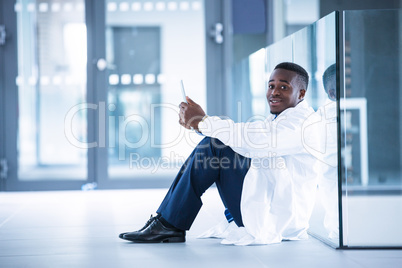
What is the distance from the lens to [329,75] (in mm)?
2162

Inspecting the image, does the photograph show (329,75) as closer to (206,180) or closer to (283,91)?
(283,91)

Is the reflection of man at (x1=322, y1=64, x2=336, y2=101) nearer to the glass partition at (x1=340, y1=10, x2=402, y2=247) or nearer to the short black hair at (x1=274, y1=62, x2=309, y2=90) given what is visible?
the short black hair at (x1=274, y1=62, x2=309, y2=90)

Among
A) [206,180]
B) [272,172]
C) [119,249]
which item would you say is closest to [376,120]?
[272,172]

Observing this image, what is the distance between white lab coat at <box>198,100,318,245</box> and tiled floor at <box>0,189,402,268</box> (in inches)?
3.4

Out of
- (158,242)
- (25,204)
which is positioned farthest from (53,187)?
(158,242)

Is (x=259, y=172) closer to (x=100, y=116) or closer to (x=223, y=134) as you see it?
(x=223, y=134)

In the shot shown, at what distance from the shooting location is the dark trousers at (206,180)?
2.15 metres

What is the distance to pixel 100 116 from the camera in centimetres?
439

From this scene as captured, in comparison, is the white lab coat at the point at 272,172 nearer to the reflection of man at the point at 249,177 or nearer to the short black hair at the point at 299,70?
the reflection of man at the point at 249,177

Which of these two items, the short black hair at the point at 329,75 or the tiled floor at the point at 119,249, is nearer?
the tiled floor at the point at 119,249

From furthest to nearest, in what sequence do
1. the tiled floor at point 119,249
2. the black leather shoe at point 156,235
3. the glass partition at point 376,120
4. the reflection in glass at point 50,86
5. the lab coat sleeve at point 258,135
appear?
the reflection in glass at point 50,86 < the glass partition at point 376,120 < the black leather shoe at point 156,235 < the lab coat sleeve at point 258,135 < the tiled floor at point 119,249

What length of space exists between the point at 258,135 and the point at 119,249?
26.8 inches

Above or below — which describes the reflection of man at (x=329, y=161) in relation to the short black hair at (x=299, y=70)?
below

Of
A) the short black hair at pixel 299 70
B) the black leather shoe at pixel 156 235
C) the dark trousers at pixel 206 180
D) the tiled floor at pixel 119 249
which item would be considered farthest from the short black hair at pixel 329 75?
the black leather shoe at pixel 156 235
